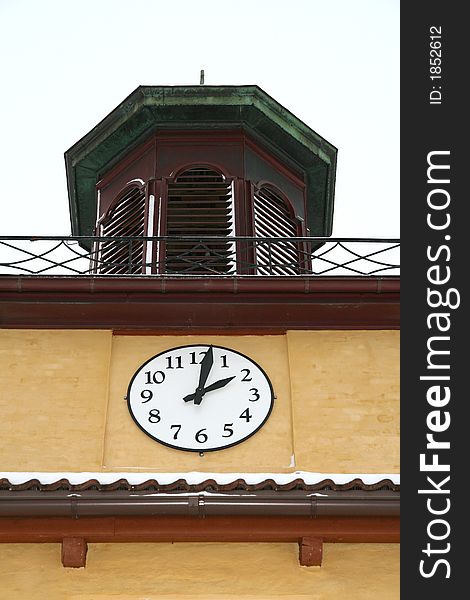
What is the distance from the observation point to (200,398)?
12.9 m

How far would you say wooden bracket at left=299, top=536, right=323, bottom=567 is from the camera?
11.5 m

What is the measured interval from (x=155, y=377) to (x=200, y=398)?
0.52 metres

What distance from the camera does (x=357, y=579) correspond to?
1146 centimetres

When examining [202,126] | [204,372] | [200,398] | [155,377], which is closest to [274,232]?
[202,126]

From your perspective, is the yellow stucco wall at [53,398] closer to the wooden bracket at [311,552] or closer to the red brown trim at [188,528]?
the red brown trim at [188,528]

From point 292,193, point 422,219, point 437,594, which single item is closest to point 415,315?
point 422,219

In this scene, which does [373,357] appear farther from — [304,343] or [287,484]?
[287,484]

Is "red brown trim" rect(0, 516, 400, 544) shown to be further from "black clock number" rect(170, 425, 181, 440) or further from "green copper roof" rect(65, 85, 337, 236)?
A: "green copper roof" rect(65, 85, 337, 236)

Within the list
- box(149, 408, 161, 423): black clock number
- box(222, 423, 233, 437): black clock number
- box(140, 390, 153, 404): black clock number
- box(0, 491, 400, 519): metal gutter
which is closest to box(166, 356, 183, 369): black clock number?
box(140, 390, 153, 404): black clock number

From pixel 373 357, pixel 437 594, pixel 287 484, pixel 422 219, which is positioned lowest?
pixel 437 594

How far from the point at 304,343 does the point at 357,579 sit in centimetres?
278

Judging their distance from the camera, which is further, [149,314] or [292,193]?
[292,193]

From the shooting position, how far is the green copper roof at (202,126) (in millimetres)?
16828

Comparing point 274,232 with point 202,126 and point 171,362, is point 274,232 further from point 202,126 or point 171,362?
point 171,362
